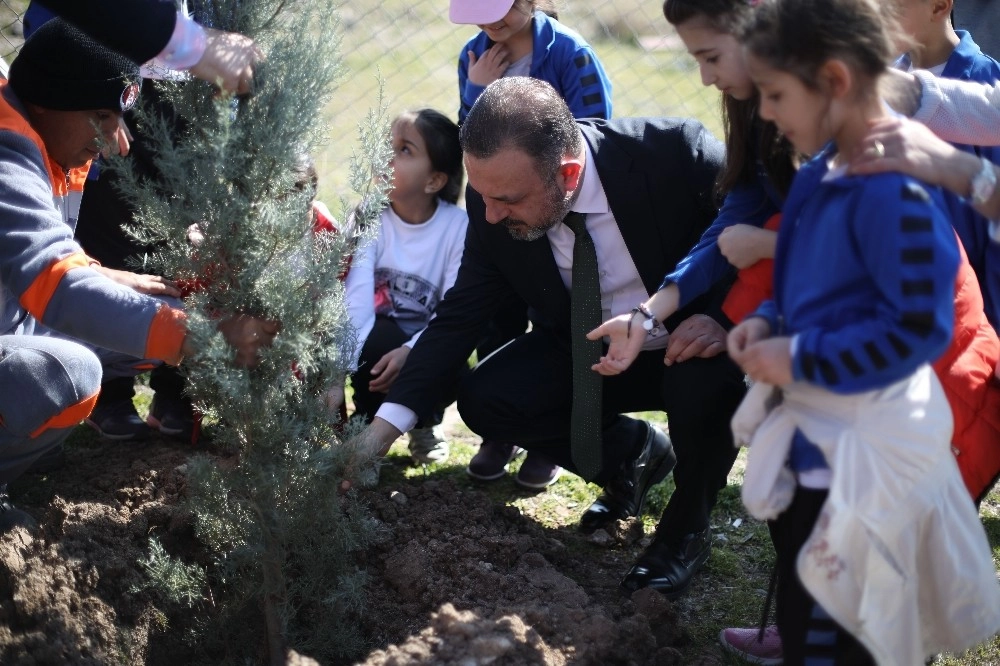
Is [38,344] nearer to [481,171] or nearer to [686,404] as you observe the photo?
[481,171]

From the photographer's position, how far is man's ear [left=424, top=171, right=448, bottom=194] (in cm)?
410

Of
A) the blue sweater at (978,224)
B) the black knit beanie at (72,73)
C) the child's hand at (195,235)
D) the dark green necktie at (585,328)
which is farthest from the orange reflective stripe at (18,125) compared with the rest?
the blue sweater at (978,224)

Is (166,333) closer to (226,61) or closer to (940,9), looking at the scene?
(226,61)

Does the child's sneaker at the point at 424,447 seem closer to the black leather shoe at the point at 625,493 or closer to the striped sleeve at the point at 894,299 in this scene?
the black leather shoe at the point at 625,493

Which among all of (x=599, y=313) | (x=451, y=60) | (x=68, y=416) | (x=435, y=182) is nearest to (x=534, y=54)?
(x=435, y=182)

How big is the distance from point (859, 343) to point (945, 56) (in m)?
1.32

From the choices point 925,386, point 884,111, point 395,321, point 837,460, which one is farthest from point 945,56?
point 395,321

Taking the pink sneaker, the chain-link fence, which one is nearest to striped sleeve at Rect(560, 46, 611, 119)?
the pink sneaker

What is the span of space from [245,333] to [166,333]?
0.19m

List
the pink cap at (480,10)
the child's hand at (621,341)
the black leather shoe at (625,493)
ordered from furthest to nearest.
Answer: the pink cap at (480,10) < the black leather shoe at (625,493) < the child's hand at (621,341)

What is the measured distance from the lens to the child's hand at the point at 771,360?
1.89 m

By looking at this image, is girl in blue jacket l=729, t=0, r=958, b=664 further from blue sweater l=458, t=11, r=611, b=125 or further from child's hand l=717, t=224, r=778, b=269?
blue sweater l=458, t=11, r=611, b=125

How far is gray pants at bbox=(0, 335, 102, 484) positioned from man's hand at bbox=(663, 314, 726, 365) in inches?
68.8

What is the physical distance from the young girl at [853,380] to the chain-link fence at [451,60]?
572 cm
